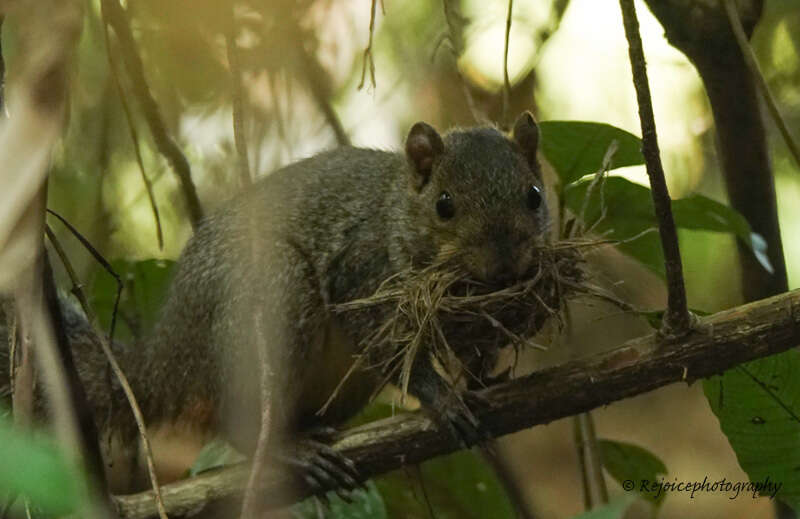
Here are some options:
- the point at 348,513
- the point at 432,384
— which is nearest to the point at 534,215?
the point at 432,384

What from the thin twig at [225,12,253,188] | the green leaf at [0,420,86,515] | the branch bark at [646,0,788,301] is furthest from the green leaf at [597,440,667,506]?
the green leaf at [0,420,86,515]

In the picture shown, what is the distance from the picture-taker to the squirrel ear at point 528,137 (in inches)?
138

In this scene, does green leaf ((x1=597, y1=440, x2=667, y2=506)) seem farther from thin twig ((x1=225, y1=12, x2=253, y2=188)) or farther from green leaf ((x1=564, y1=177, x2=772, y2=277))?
thin twig ((x1=225, y1=12, x2=253, y2=188))

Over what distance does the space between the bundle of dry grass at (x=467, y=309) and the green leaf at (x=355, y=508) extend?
1.70 feet

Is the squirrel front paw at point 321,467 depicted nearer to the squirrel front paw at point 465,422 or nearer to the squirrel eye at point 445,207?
the squirrel front paw at point 465,422

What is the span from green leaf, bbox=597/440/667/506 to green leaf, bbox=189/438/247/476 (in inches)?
54.4

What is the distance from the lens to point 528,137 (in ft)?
11.6

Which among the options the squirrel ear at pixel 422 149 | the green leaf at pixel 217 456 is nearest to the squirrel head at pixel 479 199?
the squirrel ear at pixel 422 149

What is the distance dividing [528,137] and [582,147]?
15.1 inches

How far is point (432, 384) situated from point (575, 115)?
8.08 feet

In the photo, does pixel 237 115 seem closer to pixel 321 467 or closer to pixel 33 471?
pixel 321 467

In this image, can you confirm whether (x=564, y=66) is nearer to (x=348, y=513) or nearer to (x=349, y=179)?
(x=349, y=179)

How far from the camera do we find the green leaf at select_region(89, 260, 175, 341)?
3846 mm

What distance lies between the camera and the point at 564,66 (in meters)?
5.26
